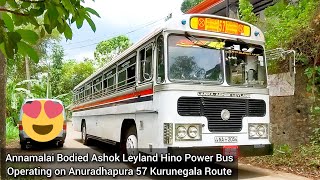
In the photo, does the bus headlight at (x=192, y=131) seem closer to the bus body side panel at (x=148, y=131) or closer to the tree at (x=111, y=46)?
the bus body side panel at (x=148, y=131)

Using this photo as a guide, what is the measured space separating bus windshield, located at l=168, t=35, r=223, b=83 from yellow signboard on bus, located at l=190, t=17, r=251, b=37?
0.75 feet

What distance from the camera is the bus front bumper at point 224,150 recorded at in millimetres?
5918

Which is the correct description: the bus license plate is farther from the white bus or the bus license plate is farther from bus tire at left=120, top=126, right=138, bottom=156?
bus tire at left=120, top=126, right=138, bottom=156

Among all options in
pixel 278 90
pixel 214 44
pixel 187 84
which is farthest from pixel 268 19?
pixel 187 84

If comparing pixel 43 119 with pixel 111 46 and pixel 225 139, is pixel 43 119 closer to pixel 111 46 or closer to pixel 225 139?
pixel 225 139

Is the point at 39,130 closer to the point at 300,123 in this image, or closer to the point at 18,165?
the point at 18,165

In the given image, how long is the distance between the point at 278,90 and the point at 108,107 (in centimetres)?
455

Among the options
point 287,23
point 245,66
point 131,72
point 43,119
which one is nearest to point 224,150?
point 245,66

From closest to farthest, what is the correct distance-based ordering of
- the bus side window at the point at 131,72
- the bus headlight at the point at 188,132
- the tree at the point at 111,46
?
the bus headlight at the point at 188,132
the bus side window at the point at 131,72
the tree at the point at 111,46

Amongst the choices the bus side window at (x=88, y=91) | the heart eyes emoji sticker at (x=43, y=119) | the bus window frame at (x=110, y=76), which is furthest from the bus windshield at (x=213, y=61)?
the bus side window at (x=88, y=91)

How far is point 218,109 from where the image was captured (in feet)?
20.7

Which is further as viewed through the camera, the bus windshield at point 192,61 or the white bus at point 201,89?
the bus windshield at point 192,61

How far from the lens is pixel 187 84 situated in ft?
20.2

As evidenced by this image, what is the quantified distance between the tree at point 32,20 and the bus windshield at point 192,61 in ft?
13.7
